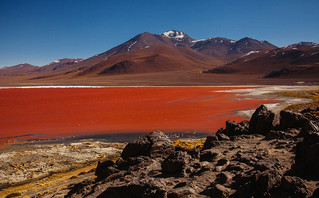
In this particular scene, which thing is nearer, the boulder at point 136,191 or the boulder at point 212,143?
the boulder at point 136,191

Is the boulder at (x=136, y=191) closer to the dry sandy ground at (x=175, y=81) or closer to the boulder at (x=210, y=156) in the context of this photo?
the boulder at (x=210, y=156)

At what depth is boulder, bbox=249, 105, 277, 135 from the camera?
8.71 m

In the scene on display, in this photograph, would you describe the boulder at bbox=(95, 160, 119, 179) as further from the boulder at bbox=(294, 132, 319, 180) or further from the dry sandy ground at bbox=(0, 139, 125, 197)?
the boulder at bbox=(294, 132, 319, 180)

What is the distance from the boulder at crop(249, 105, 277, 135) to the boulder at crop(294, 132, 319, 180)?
3908 mm

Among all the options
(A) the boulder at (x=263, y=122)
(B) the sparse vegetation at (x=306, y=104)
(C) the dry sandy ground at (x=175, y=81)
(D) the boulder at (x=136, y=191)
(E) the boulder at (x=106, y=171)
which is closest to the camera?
(D) the boulder at (x=136, y=191)

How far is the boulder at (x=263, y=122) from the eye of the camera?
8.71 meters

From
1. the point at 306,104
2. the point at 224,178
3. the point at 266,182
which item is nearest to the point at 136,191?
the point at 224,178

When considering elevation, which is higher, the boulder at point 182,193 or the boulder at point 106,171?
the boulder at point 182,193

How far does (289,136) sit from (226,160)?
10.3ft

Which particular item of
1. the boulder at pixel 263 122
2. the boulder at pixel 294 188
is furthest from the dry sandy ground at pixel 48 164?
the boulder at pixel 263 122

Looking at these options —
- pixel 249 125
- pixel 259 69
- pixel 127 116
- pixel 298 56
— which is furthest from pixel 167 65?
pixel 249 125

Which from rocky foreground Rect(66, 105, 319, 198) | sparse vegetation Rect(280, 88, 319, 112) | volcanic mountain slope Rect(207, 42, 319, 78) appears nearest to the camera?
rocky foreground Rect(66, 105, 319, 198)

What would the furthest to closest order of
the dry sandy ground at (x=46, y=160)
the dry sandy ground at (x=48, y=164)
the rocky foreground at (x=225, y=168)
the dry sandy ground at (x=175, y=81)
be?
the dry sandy ground at (x=175, y=81), the dry sandy ground at (x=46, y=160), the dry sandy ground at (x=48, y=164), the rocky foreground at (x=225, y=168)

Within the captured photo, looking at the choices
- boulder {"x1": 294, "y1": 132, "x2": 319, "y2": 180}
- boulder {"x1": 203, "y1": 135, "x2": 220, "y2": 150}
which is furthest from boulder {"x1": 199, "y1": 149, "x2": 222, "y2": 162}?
boulder {"x1": 294, "y1": 132, "x2": 319, "y2": 180}
